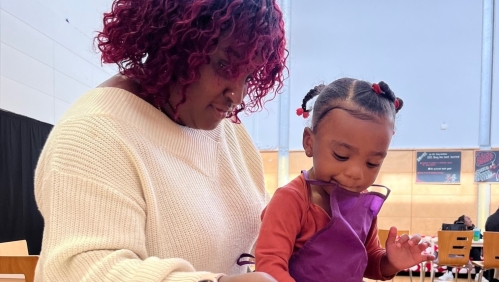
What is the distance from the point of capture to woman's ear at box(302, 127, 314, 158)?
115 cm

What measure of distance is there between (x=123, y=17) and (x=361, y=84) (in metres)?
0.62

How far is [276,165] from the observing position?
29.7ft

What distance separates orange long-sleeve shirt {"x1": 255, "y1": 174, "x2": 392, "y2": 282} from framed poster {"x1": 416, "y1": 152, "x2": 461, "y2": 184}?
8.11 metres

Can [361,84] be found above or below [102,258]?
above

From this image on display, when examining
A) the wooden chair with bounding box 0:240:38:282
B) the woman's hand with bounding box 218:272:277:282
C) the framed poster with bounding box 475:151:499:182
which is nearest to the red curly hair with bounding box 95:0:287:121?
the woman's hand with bounding box 218:272:277:282

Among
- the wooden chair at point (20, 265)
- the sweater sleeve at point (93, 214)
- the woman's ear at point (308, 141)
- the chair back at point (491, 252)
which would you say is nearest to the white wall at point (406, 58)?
the chair back at point (491, 252)

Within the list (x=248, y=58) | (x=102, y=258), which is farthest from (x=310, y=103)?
(x=102, y=258)

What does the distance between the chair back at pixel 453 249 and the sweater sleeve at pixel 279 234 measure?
4.45 metres

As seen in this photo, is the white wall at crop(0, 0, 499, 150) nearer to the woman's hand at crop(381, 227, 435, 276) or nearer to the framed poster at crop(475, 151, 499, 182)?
the framed poster at crop(475, 151, 499, 182)

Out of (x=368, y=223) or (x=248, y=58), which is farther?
(x=368, y=223)

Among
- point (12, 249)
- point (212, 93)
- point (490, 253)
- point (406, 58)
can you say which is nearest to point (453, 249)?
point (490, 253)

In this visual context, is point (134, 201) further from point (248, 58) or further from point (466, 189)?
point (466, 189)

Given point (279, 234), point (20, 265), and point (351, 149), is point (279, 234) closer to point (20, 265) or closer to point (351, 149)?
point (351, 149)

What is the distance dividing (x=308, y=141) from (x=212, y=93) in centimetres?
31
